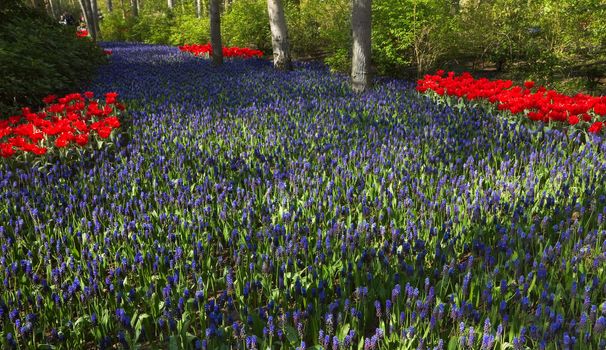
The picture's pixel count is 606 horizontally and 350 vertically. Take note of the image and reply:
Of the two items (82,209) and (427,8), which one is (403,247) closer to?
(82,209)

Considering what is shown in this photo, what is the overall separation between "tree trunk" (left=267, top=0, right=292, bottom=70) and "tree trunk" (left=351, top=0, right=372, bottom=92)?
4108mm

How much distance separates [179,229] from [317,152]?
7.69 feet

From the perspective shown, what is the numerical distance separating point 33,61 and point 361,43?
654 cm

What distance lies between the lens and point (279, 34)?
45.2 ft

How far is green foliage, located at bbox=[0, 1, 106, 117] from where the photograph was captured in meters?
8.84

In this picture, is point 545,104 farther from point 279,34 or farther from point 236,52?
point 236,52

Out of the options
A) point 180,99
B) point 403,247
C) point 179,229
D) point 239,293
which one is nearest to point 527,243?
point 403,247

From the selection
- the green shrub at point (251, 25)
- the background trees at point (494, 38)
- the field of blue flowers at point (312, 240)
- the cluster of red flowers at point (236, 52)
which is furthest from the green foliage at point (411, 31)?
the green shrub at point (251, 25)

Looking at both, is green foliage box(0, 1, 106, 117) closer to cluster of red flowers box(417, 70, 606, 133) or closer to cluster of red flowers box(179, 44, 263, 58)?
cluster of red flowers box(179, 44, 263, 58)

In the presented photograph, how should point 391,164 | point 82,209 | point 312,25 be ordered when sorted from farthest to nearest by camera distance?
point 312,25
point 391,164
point 82,209

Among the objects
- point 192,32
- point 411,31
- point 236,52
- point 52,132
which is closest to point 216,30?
point 236,52

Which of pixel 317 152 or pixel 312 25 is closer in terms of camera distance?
pixel 317 152

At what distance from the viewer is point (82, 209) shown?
4.31 metres

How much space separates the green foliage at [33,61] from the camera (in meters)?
8.84
